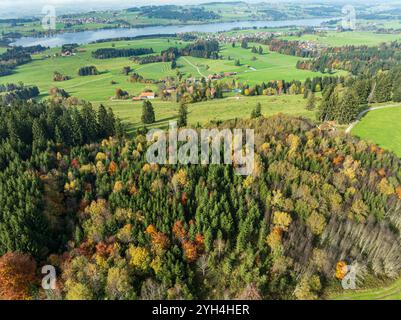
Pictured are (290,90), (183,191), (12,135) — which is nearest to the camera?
(183,191)

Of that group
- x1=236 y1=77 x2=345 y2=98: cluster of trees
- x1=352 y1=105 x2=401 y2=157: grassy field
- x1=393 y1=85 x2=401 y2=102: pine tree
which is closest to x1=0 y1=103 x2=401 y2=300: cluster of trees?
x1=352 y1=105 x2=401 y2=157: grassy field

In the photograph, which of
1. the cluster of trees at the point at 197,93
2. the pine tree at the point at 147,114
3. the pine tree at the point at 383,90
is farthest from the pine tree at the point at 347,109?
the pine tree at the point at 147,114

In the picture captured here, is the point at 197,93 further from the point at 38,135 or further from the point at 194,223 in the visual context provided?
the point at 194,223

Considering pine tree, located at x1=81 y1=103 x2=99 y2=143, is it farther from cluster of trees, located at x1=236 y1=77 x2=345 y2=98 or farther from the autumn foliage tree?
cluster of trees, located at x1=236 y1=77 x2=345 y2=98

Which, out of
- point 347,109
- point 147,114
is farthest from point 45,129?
point 347,109
